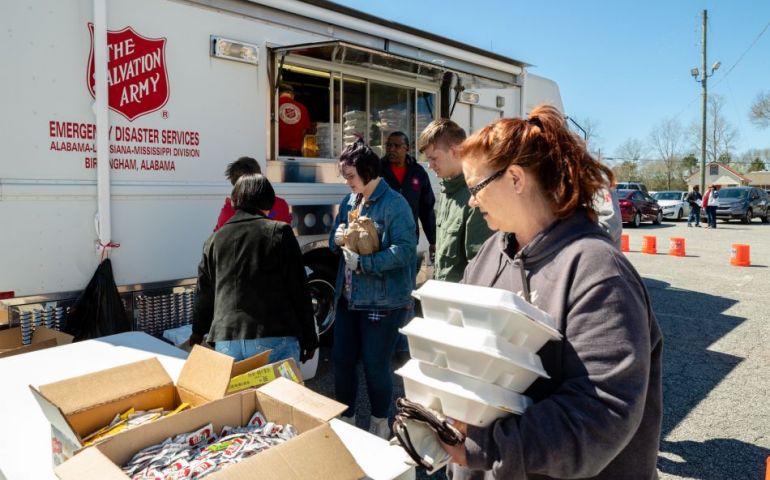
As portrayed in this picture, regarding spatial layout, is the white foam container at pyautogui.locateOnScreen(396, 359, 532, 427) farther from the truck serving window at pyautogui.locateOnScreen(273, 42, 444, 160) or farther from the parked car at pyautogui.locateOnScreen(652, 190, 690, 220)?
the parked car at pyautogui.locateOnScreen(652, 190, 690, 220)

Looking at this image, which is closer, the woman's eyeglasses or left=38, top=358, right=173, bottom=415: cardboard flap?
the woman's eyeglasses

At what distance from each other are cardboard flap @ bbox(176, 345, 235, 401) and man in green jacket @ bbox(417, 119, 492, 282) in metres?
1.53

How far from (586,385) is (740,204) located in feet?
87.4

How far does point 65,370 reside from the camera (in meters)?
2.59

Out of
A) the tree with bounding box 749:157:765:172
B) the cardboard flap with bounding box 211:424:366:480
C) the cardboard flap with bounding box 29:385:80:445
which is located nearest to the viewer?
the cardboard flap with bounding box 211:424:366:480

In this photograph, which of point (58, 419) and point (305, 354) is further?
point (305, 354)

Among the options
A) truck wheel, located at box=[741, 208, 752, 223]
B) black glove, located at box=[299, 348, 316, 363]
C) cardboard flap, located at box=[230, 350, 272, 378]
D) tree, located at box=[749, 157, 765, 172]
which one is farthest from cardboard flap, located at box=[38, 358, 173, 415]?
tree, located at box=[749, 157, 765, 172]

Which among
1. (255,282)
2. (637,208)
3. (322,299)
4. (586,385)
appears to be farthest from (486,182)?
(637,208)

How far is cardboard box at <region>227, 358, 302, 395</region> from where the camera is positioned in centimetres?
201

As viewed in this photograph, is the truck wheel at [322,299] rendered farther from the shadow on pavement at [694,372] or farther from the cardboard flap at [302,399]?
the cardboard flap at [302,399]

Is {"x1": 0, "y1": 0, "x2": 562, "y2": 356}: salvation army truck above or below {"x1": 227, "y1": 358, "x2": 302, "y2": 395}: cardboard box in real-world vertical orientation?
above

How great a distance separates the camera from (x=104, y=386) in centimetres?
191

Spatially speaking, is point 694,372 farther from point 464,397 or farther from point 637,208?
point 637,208

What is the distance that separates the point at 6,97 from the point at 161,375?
2206mm
